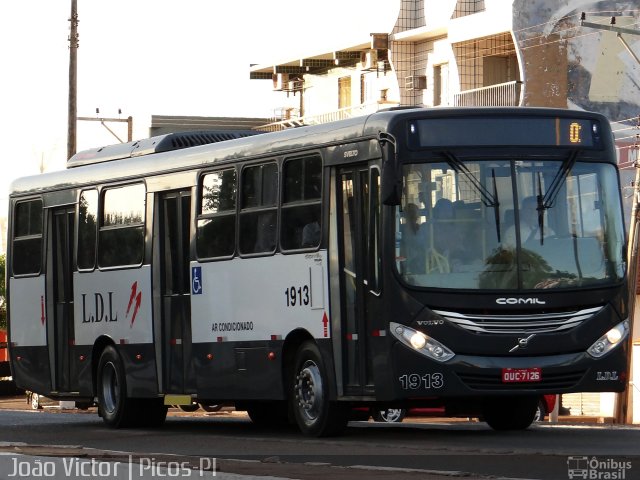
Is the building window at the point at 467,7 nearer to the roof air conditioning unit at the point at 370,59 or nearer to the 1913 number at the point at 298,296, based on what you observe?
the roof air conditioning unit at the point at 370,59

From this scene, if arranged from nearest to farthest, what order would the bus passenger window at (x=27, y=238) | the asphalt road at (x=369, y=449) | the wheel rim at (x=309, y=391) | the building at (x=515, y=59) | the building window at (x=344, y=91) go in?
the asphalt road at (x=369, y=449) → the wheel rim at (x=309, y=391) → the bus passenger window at (x=27, y=238) → the building at (x=515, y=59) → the building window at (x=344, y=91)

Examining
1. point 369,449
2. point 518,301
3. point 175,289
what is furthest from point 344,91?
point 369,449

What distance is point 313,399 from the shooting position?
17.7 m

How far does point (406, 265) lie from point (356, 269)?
0.64 meters

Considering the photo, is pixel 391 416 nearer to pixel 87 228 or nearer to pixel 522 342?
pixel 87 228

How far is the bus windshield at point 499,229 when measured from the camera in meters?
16.5

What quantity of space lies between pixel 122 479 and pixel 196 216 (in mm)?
8011

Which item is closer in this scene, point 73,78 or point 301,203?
point 301,203

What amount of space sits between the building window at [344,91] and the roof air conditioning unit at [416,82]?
501 centimetres

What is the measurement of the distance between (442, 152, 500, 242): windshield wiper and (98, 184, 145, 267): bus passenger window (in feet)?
18.3

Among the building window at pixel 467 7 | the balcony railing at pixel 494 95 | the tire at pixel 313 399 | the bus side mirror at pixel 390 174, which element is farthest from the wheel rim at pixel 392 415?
the building window at pixel 467 7

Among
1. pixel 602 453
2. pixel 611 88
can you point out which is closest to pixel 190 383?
pixel 602 453

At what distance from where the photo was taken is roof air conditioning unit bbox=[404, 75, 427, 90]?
5116 centimetres

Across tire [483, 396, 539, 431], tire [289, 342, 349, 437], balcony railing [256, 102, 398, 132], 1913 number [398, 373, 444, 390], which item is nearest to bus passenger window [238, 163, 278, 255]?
tire [289, 342, 349, 437]
